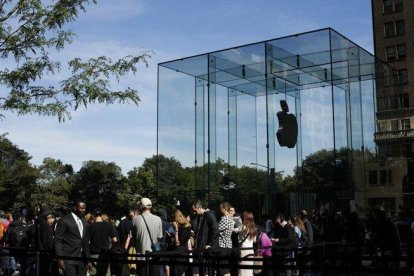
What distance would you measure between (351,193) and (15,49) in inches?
371

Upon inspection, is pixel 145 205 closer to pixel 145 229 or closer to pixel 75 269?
pixel 145 229

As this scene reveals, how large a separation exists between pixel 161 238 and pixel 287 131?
26.1ft

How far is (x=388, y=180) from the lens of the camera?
24469mm

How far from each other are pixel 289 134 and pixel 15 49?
341 inches

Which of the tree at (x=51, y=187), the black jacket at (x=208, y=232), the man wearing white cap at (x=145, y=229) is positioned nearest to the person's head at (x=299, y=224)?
the black jacket at (x=208, y=232)

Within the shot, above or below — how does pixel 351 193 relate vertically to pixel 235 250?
above

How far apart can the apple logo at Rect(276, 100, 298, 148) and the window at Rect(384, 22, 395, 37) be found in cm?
5538

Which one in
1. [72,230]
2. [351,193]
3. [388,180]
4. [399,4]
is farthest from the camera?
[399,4]

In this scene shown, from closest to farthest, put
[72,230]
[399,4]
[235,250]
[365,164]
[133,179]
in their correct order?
[72,230] < [235,250] < [365,164] < [399,4] < [133,179]

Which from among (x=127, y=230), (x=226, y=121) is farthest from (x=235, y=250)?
(x=226, y=121)

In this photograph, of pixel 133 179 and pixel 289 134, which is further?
pixel 133 179

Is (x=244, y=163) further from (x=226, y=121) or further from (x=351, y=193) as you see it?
(x=351, y=193)

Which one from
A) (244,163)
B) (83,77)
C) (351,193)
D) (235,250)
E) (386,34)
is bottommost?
(235,250)

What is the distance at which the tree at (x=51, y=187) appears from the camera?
91.1 meters
